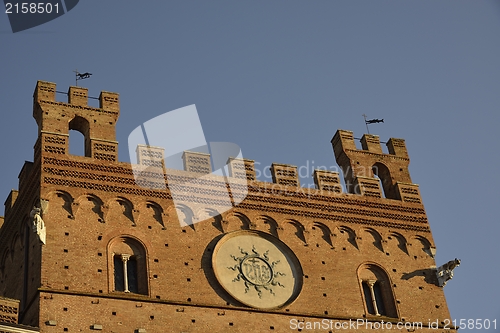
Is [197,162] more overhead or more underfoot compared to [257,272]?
more overhead

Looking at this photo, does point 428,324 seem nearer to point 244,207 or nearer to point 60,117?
point 244,207

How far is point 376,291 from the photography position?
2919 cm

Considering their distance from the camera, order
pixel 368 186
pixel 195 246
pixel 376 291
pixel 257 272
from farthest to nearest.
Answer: pixel 368 186 < pixel 376 291 < pixel 257 272 < pixel 195 246

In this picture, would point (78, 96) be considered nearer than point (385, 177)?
Yes

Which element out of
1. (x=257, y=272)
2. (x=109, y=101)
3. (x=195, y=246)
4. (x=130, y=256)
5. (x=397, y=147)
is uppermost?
(x=109, y=101)

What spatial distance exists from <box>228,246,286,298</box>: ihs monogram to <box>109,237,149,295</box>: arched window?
2.34 m

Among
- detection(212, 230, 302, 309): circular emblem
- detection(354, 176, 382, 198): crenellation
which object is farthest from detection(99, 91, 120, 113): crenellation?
detection(354, 176, 382, 198): crenellation

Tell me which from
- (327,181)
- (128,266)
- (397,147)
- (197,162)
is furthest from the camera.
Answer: (397,147)

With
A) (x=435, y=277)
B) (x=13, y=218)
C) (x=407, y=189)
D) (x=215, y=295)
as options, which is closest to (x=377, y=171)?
(x=407, y=189)

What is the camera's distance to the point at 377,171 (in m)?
32.2

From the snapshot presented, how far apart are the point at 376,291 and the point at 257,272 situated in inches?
135

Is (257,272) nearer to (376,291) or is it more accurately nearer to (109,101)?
(376,291)

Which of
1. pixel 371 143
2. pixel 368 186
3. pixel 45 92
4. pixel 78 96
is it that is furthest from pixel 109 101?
pixel 371 143

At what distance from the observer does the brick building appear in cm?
2603
